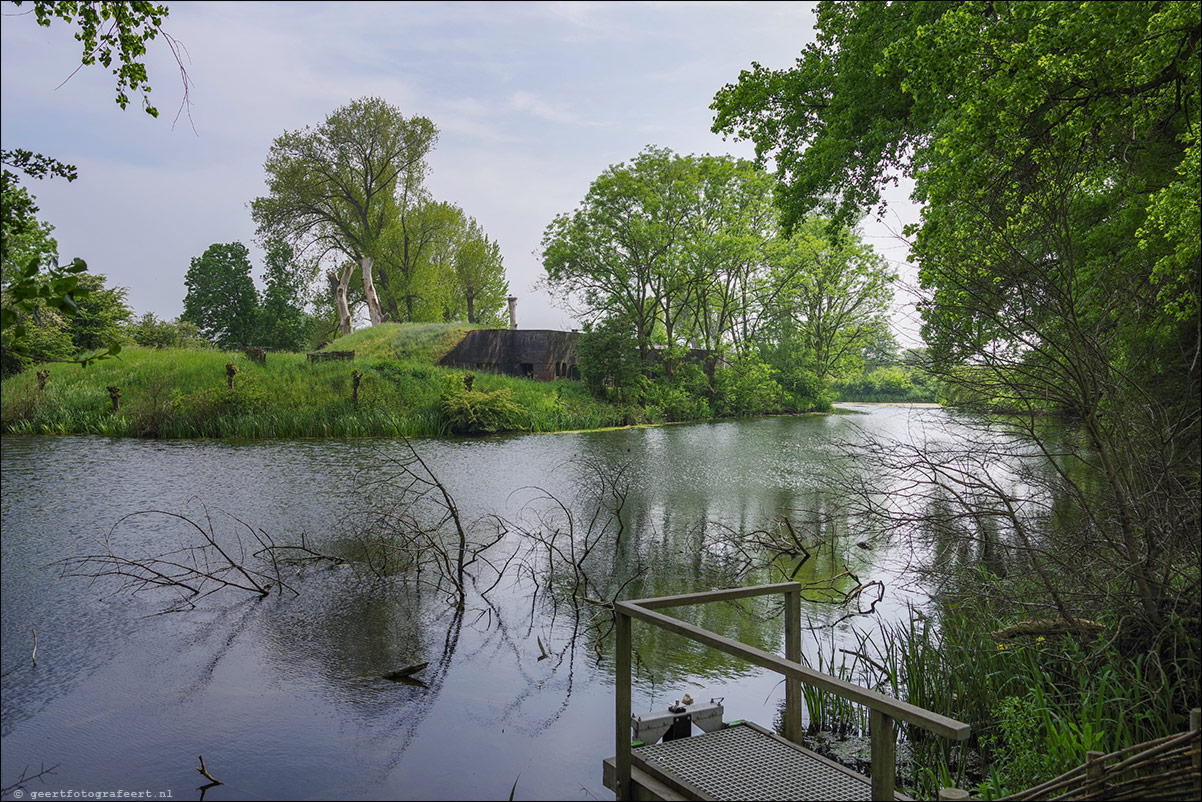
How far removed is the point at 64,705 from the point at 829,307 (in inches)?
1479

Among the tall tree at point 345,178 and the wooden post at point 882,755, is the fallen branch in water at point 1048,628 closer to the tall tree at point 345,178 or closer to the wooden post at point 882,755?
the wooden post at point 882,755

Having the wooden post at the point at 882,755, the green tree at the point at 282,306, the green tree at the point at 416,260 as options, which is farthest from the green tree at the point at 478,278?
the wooden post at the point at 882,755

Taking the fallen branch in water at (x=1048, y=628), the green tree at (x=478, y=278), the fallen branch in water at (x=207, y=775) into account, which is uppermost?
the green tree at (x=478, y=278)

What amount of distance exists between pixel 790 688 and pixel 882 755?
160 cm

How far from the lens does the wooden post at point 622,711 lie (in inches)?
157

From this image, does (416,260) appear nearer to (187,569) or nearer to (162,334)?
(162,334)

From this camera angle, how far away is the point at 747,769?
3854mm

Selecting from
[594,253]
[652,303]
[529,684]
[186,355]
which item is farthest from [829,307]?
[529,684]

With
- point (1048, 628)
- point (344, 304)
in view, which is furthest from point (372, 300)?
point (1048, 628)

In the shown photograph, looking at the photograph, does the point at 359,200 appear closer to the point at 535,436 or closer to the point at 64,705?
the point at 535,436

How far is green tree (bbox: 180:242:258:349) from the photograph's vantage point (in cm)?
4144

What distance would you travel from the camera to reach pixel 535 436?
70.0 ft

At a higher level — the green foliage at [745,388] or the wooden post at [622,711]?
the green foliage at [745,388]

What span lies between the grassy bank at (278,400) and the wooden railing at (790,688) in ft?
53.4
